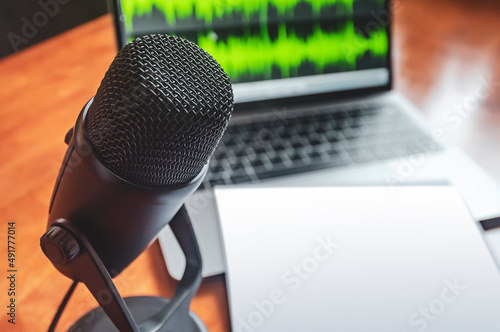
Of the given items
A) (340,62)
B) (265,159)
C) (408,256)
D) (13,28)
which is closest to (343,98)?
(340,62)

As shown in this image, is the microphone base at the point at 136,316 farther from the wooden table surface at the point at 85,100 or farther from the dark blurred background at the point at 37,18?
the dark blurred background at the point at 37,18

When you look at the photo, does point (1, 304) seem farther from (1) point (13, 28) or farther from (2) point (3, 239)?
(1) point (13, 28)

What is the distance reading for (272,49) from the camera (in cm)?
81

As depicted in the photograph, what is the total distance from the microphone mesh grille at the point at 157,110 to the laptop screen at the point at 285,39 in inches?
17.5

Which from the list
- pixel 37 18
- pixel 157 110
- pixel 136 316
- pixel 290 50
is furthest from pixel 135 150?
pixel 37 18

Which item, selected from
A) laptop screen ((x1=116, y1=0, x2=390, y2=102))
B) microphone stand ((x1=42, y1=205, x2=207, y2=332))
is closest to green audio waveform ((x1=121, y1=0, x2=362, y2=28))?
laptop screen ((x1=116, y1=0, x2=390, y2=102))

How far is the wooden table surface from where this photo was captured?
20.9 inches

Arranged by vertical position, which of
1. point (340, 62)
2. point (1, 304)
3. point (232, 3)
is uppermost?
point (232, 3)

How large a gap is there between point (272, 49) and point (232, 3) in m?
0.10

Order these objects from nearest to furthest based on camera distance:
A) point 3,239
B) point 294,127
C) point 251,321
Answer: point 251,321 < point 3,239 < point 294,127

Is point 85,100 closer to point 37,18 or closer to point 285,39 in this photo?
point 285,39

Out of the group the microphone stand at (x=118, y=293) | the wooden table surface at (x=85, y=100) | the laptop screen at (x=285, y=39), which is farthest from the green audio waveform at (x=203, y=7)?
the microphone stand at (x=118, y=293)

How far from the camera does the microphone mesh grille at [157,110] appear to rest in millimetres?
308

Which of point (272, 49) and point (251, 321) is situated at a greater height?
point (272, 49)
